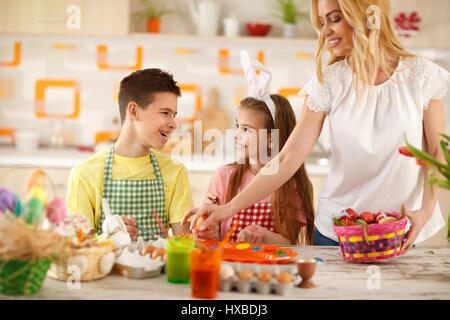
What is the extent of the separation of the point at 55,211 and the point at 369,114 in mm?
1012

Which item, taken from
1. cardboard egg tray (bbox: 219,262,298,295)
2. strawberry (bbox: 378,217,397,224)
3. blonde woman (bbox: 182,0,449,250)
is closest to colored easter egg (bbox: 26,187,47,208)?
cardboard egg tray (bbox: 219,262,298,295)

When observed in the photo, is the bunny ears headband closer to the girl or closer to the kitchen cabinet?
the girl

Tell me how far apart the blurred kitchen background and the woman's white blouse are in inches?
74.6

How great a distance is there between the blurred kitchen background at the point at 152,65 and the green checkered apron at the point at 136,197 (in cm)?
→ 173

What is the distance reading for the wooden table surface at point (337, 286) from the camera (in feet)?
4.03

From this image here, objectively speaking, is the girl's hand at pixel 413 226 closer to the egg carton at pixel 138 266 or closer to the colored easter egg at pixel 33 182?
the egg carton at pixel 138 266

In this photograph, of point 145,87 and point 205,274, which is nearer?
point 205,274

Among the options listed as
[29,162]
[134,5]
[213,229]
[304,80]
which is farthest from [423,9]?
[29,162]

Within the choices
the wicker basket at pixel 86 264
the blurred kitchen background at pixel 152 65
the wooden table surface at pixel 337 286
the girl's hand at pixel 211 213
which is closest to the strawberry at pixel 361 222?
the wooden table surface at pixel 337 286

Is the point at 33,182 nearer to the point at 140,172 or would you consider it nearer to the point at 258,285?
the point at 258,285

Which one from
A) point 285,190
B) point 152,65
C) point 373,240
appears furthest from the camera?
point 152,65

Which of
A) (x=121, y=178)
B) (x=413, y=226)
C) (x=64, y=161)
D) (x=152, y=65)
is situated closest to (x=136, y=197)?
(x=121, y=178)

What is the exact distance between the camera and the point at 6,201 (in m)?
1.25

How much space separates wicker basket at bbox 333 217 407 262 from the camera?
1445mm
